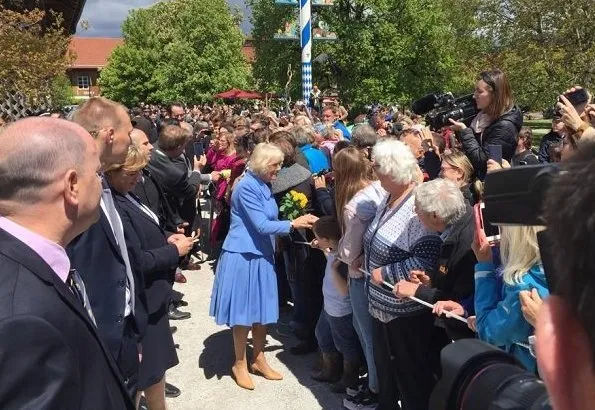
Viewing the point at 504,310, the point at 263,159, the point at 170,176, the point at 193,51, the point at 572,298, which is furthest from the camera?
the point at 193,51

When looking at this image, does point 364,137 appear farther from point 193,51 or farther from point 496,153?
point 193,51

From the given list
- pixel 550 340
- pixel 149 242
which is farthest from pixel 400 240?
pixel 550 340

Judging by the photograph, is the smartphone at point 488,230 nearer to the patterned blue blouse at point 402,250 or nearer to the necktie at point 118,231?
the patterned blue blouse at point 402,250

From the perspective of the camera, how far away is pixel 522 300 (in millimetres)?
2236

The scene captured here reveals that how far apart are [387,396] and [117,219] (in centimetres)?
206

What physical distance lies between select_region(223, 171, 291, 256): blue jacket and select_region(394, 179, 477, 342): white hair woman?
147 cm

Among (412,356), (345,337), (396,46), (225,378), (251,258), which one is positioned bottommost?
(225,378)

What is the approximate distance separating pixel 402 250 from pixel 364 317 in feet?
2.52

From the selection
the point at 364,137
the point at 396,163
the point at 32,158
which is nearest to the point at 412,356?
the point at 396,163

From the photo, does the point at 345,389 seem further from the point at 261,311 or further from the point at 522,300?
the point at 522,300

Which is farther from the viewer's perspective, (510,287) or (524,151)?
(524,151)

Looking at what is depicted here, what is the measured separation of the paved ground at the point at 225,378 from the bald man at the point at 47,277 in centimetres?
247

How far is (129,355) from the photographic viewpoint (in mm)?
2768

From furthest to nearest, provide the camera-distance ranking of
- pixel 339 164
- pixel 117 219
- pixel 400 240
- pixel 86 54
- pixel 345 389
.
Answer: pixel 86 54 → pixel 345 389 → pixel 339 164 → pixel 400 240 → pixel 117 219
